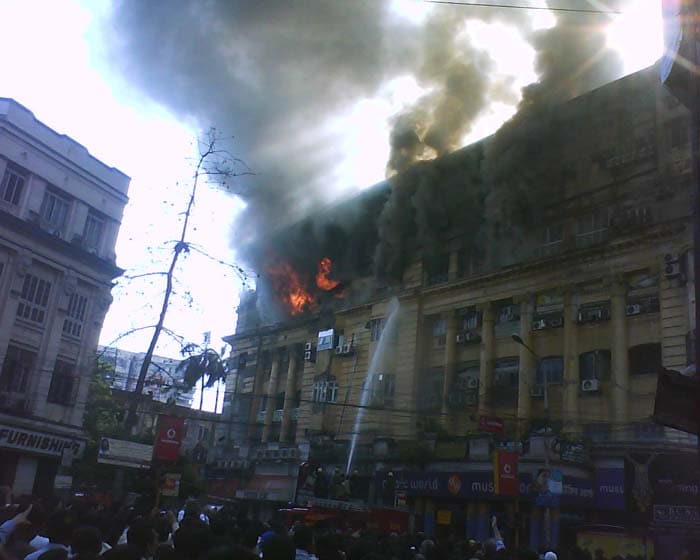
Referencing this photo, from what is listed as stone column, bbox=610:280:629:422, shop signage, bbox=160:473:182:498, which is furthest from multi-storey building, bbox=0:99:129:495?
stone column, bbox=610:280:629:422

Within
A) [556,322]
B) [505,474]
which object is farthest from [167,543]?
[556,322]

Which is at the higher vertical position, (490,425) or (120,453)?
(490,425)

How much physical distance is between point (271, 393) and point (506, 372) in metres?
19.4

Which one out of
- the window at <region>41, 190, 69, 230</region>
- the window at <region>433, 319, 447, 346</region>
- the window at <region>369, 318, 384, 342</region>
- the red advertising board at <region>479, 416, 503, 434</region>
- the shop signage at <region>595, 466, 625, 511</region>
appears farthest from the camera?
the window at <region>369, 318, 384, 342</region>

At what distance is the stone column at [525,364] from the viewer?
27938 millimetres

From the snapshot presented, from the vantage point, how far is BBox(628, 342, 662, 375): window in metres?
24.9

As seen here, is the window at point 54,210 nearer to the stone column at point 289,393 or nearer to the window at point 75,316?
the window at point 75,316

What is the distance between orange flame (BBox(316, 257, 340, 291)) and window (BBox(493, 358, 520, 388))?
16052 millimetres

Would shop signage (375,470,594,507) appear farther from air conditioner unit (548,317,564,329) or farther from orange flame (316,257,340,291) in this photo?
orange flame (316,257,340,291)

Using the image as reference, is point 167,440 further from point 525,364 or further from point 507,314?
point 507,314

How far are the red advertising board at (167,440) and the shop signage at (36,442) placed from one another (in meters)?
10.2

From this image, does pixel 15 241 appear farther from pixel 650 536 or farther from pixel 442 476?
pixel 650 536

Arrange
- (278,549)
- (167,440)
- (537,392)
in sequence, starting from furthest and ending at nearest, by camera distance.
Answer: (537,392)
(167,440)
(278,549)

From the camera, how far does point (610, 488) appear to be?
22.8 meters
